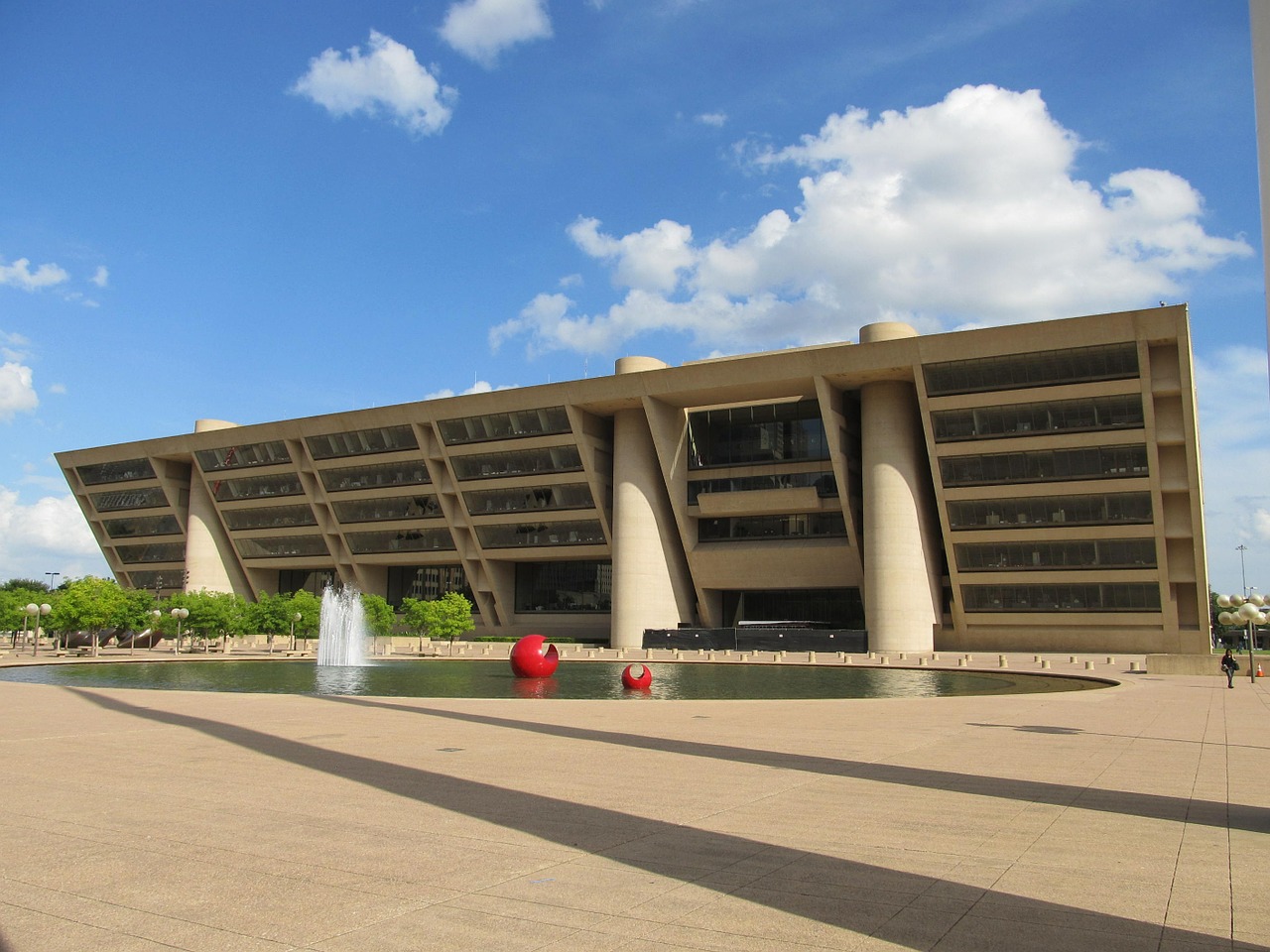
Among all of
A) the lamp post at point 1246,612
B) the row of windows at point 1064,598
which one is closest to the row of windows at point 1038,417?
the row of windows at point 1064,598

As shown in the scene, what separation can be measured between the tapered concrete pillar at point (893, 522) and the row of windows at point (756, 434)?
20.9 feet

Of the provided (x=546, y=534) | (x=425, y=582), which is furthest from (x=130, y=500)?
(x=546, y=534)

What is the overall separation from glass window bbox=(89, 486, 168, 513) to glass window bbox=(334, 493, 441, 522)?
19721 mm

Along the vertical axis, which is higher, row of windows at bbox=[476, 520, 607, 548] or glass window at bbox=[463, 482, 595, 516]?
glass window at bbox=[463, 482, 595, 516]

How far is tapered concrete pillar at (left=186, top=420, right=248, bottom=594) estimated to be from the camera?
83.2 meters

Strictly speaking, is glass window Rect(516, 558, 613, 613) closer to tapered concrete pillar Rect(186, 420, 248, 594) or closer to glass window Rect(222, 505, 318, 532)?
glass window Rect(222, 505, 318, 532)

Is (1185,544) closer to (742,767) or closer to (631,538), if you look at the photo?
(631,538)

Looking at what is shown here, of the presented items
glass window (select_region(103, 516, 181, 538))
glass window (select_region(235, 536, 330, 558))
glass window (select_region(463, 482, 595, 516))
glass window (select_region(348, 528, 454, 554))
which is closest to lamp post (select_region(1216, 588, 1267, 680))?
glass window (select_region(463, 482, 595, 516))

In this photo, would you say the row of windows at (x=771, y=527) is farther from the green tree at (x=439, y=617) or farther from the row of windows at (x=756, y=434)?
the green tree at (x=439, y=617)

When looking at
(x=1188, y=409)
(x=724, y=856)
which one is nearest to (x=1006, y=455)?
(x=1188, y=409)

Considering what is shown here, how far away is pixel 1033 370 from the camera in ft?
171

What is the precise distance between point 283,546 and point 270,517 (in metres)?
2.71

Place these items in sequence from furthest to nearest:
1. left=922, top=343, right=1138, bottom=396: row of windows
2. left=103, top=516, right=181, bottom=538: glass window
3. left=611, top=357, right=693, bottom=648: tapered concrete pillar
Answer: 1. left=103, top=516, right=181, bottom=538: glass window
2. left=611, top=357, right=693, bottom=648: tapered concrete pillar
3. left=922, top=343, right=1138, bottom=396: row of windows

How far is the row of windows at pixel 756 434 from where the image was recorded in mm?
64562
